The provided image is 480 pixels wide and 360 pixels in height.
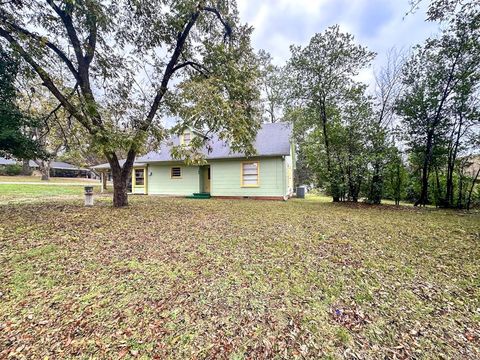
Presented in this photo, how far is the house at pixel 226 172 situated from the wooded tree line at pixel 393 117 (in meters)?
2.18

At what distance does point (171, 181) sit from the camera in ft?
50.3

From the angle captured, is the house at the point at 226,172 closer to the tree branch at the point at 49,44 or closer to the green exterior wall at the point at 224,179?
the green exterior wall at the point at 224,179

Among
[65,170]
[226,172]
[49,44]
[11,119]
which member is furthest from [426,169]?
[65,170]

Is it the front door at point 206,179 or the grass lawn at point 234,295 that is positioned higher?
the front door at point 206,179

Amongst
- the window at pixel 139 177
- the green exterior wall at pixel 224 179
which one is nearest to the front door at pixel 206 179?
the green exterior wall at pixel 224 179

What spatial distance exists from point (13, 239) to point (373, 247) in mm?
6915

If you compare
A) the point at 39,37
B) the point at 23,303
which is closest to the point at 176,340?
the point at 23,303

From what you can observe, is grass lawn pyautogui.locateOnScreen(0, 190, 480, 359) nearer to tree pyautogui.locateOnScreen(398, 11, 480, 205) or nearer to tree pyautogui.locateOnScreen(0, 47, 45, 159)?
tree pyautogui.locateOnScreen(0, 47, 45, 159)

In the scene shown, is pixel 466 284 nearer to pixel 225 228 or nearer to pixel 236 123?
pixel 225 228

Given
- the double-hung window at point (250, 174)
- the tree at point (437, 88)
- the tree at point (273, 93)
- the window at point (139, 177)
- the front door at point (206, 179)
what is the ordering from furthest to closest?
the tree at point (273, 93) < the window at point (139, 177) < the front door at point (206, 179) < the double-hung window at point (250, 174) < the tree at point (437, 88)

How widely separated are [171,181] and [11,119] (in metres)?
9.28

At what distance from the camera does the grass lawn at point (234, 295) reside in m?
2.04

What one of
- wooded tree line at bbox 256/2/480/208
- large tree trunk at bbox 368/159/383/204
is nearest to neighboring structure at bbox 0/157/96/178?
wooded tree line at bbox 256/2/480/208

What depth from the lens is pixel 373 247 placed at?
4.35 m
